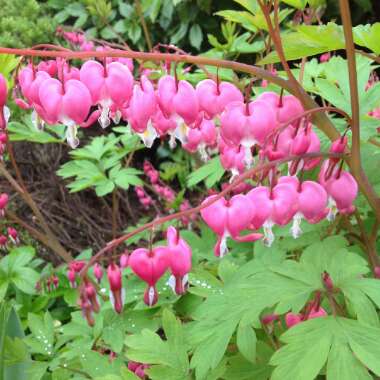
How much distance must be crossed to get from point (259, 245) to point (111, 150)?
1.29 meters

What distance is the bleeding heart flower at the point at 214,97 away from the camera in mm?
1113

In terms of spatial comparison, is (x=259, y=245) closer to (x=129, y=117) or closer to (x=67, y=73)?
(x=129, y=117)

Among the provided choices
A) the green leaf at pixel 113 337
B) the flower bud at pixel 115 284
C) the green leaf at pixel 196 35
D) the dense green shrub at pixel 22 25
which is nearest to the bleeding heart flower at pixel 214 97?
the flower bud at pixel 115 284

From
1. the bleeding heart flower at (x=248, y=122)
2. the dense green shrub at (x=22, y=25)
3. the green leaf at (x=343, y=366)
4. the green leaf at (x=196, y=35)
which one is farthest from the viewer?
the green leaf at (x=196, y=35)

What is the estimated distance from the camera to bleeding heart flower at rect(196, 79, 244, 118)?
1.11m

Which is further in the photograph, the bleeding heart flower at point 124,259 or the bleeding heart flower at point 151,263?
the bleeding heart flower at point 124,259

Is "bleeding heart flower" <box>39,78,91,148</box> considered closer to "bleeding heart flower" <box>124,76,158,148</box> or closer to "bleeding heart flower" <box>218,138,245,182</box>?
"bleeding heart flower" <box>124,76,158,148</box>

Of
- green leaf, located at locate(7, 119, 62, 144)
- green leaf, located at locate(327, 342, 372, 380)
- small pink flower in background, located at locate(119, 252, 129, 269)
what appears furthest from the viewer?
green leaf, located at locate(7, 119, 62, 144)

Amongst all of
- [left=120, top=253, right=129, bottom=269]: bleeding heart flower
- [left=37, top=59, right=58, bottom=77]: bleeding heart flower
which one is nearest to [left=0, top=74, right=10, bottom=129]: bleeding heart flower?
[left=37, top=59, right=58, bottom=77]: bleeding heart flower

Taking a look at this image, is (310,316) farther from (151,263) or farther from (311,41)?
(311,41)

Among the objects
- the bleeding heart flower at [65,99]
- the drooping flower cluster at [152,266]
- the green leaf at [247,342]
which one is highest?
the bleeding heart flower at [65,99]

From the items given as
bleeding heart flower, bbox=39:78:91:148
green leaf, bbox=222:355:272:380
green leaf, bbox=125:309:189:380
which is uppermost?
bleeding heart flower, bbox=39:78:91:148

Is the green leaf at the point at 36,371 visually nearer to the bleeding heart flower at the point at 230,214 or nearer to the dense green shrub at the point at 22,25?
the bleeding heart flower at the point at 230,214

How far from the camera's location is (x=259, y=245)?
1562 mm
